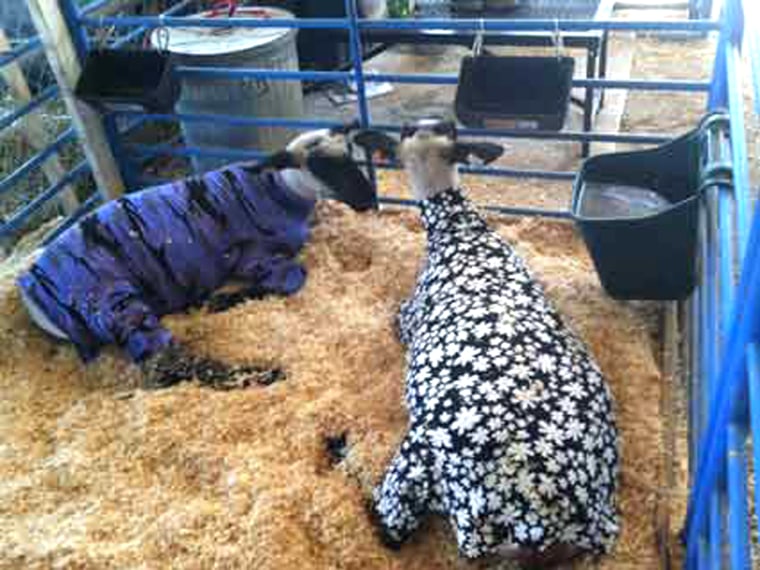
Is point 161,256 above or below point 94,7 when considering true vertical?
below

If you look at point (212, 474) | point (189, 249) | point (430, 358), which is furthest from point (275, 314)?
point (430, 358)

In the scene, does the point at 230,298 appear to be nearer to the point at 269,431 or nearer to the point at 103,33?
the point at 269,431

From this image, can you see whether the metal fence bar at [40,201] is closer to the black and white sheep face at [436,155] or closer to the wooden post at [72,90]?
the wooden post at [72,90]

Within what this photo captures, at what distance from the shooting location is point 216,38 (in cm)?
453

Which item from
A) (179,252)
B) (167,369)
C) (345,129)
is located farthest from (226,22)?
(167,369)

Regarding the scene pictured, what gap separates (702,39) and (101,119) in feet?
15.8

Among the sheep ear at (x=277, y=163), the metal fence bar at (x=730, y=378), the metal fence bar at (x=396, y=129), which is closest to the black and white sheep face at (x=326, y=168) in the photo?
the sheep ear at (x=277, y=163)

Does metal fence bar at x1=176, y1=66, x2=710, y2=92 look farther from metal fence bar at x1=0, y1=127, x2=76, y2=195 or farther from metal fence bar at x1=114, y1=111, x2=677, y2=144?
metal fence bar at x1=0, y1=127, x2=76, y2=195

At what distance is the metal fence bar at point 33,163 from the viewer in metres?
4.30

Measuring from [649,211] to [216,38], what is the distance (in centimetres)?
266

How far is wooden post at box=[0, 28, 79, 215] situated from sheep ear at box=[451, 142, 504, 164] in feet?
8.18

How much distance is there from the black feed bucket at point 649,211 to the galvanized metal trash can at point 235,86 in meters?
2.06

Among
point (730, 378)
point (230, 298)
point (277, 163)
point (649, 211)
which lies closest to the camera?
point (730, 378)

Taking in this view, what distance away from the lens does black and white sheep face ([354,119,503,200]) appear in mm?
3414
